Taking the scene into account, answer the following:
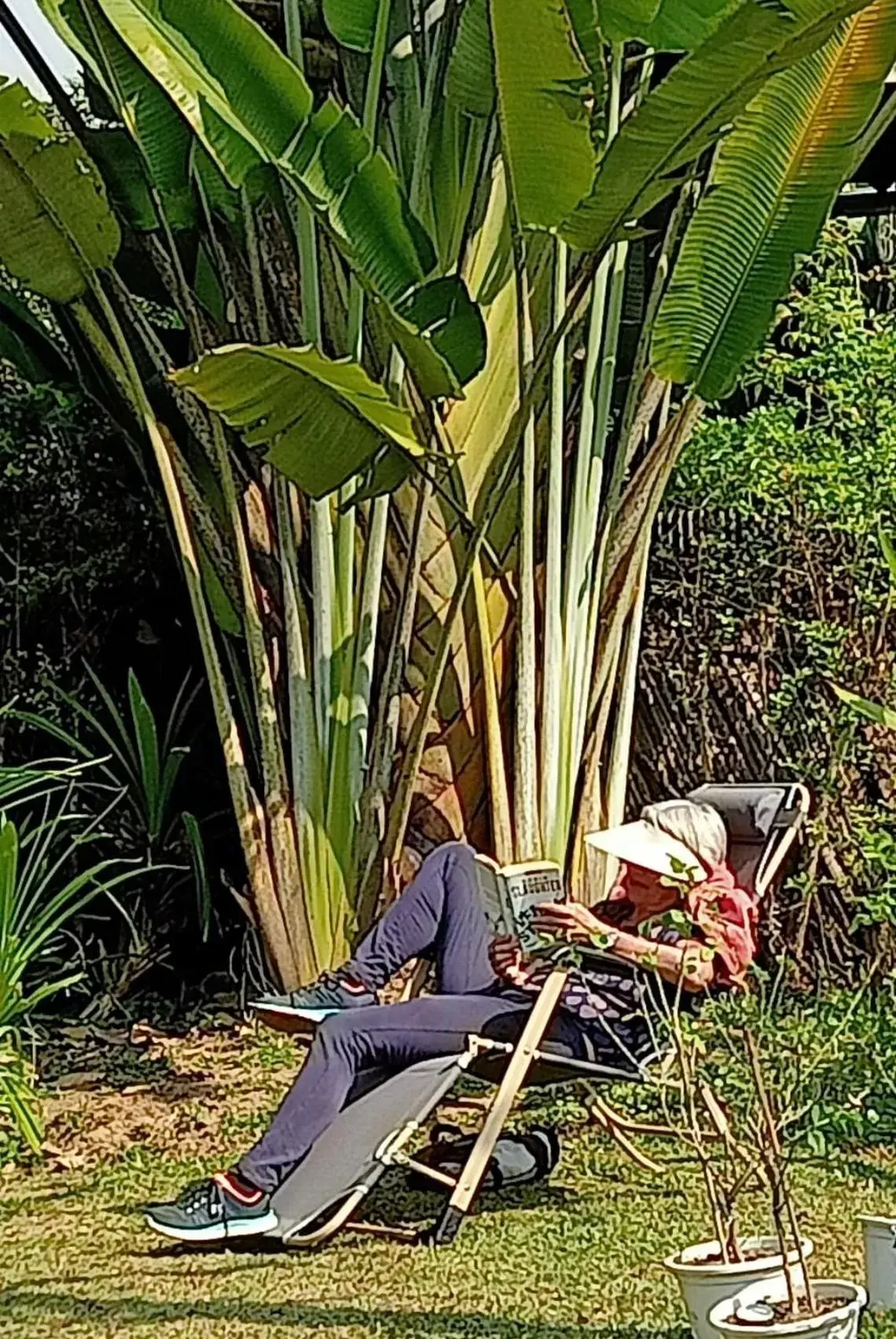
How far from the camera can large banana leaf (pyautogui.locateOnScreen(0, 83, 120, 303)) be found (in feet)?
16.7

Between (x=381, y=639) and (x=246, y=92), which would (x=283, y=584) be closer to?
(x=381, y=639)

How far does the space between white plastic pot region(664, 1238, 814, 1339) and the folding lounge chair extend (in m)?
0.86

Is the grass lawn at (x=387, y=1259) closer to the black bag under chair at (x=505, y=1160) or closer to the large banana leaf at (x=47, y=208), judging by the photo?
the black bag under chair at (x=505, y=1160)

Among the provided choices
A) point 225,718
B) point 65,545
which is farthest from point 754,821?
point 65,545

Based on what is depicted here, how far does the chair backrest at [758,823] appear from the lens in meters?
4.62

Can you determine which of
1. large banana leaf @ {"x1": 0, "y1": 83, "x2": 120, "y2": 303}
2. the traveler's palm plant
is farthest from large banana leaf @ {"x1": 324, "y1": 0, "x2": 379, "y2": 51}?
large banana leaf @ {"x1": 0, "y1": 83, "x2": 120, "y2": 303}

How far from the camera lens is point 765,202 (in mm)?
4719

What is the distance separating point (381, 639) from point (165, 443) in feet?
3.21

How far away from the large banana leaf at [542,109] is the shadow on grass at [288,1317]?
2.61 metres

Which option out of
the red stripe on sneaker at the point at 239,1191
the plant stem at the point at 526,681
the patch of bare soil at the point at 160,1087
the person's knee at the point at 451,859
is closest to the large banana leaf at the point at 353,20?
the plant stem at the point at 526,681

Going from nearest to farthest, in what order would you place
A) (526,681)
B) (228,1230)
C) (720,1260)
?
1. (720,1260)
2. (228,1230)
3. (526,681)

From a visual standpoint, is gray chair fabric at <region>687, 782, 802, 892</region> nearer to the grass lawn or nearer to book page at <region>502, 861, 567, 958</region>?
book page at <region>502, 861, 567, 958</region>

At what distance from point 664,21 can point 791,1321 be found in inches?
131

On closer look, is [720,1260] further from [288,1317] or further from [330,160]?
[330,160]
